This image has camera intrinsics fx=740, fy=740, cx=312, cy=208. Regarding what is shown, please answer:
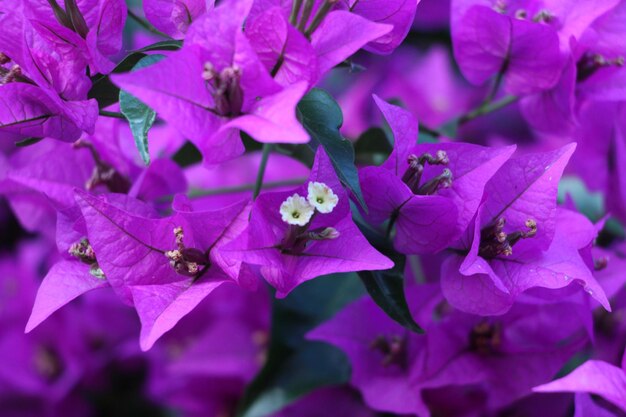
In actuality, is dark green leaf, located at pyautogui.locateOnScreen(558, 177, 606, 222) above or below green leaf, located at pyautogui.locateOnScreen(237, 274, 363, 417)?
above

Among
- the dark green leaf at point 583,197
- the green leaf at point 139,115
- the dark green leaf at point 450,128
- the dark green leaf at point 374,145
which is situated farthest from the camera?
the dark green leaf at point 583,197

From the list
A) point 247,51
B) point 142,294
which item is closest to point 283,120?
point 247,51

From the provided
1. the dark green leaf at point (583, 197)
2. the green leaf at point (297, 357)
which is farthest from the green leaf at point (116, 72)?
the dark green leaf at point (583, 197)

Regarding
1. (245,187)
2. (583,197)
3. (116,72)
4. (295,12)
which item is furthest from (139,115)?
(583,197)

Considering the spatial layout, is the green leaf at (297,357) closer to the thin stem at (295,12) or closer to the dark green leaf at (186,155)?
the dark green leaf at (186,155)

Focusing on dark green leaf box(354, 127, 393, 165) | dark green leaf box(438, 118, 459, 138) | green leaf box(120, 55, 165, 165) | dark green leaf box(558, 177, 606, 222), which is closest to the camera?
green leaf box(120, 55, 165, 165)

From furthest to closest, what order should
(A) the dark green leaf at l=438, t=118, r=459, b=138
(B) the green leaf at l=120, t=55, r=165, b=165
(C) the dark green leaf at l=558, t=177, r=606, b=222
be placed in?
(C) the dark green leaf at l=558, t=177, r=606, b=222, (A) the dark green leaf at l=438, t=118, r=459, b=138, (B) the green leaf at l=120, t=55, r=165, b=165

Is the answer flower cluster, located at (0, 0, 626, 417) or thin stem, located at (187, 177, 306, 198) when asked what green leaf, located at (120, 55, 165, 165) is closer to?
flower cluster, located at (0, 0, 626, 417)

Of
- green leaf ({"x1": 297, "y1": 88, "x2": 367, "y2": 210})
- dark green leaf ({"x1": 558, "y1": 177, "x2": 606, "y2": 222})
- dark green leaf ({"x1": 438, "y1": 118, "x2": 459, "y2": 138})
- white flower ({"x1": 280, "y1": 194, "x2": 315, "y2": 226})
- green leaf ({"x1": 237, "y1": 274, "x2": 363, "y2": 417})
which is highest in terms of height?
green leaf ({"x1": 297, "y1": 88, "x2": 367, "y2": 210})

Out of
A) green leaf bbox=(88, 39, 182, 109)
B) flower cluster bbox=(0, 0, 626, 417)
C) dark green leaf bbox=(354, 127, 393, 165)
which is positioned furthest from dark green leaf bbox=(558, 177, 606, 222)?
green leaf bbox=(88, 39, 182, 109)
